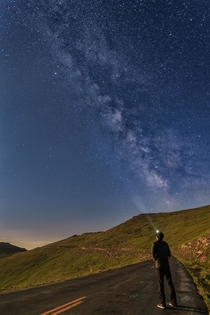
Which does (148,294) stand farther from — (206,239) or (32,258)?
(32,258)

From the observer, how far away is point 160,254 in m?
8.48

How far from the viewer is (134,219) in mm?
151375

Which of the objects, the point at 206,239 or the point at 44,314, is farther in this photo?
the point at 206,239

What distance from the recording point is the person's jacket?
27.5 ft

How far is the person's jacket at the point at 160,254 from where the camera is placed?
27.5 feet

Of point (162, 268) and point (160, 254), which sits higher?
point (160, 254)

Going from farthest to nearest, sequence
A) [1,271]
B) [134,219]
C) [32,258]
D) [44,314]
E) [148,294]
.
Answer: [134,219]
[32,258]
[1,271]
[148,294]
[44,314]

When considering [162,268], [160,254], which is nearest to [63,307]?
[162,268]

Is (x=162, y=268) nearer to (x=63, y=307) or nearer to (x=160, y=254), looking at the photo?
(x=160, y=254)

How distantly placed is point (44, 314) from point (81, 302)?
2.15 meters

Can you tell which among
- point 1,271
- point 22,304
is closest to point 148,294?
point 22,304

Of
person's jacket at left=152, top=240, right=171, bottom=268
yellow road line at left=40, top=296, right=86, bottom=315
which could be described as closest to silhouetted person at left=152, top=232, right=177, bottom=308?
person's jacket at left=152, top=240, right=171, bottom=268

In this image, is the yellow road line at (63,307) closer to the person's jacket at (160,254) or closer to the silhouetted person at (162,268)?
the silhouetted person at (162,268)

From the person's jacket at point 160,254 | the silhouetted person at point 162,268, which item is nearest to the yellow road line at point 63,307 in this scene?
the silhouetted person at point 162,268
